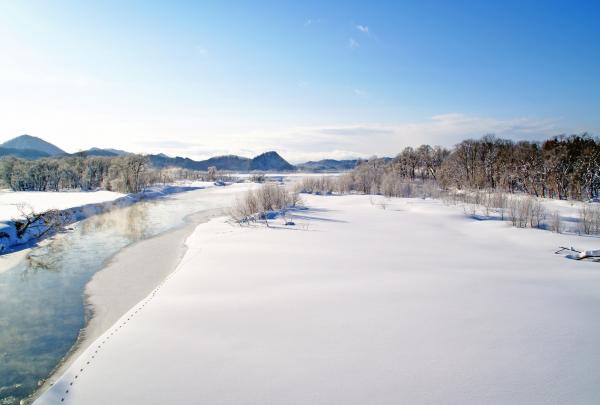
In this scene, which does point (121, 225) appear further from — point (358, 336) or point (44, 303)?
point (358, 336)

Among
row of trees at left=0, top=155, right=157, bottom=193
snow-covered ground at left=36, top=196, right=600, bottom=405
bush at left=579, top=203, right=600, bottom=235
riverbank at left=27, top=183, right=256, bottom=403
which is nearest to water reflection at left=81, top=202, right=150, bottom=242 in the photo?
riverbank at left=27, top=183, right=256, bottom=403

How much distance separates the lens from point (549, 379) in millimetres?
3270

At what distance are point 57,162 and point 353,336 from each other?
7224 centimetres

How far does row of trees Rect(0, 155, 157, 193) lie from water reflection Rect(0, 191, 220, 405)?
34.8m

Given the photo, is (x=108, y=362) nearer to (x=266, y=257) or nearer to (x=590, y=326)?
(x=266, y=257)

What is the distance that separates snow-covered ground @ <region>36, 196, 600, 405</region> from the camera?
333cm

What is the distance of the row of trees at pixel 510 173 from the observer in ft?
97.1

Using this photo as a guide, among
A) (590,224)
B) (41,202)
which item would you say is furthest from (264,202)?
(41,202)

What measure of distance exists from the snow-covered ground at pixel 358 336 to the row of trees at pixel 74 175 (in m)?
45.7

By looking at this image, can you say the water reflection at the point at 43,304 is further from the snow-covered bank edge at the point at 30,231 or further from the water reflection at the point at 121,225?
the snow-covered bank edge at the point at 30,231

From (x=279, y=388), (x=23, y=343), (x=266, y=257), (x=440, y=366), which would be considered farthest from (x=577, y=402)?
(x=23, y=343)

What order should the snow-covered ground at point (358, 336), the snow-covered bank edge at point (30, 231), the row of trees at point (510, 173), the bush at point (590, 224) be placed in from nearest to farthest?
the snow-covered ground at point (358, 336) < the bush at point (590, 224) < the snow-covered bank edge at point (30, 231) < the row of trees at point (510, 173)

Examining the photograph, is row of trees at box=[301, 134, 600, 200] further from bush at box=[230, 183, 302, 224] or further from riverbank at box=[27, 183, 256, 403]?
riverbank at box=[27, 183, 256, 403]

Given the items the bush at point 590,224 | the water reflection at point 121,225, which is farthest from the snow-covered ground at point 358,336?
the water reflection at point 121,225
